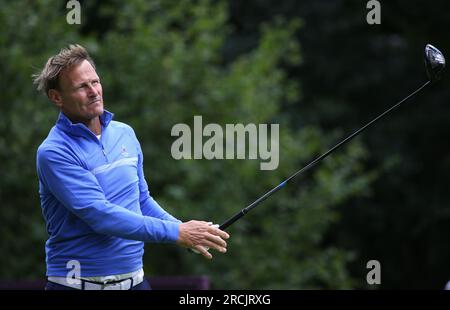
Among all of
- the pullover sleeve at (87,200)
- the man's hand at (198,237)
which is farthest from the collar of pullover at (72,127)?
the man's hand at (198,237)

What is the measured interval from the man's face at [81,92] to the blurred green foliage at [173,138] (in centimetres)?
553

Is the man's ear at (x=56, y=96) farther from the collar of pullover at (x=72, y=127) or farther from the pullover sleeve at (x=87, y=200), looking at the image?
the pullover sleeve at (x=87, y=200)

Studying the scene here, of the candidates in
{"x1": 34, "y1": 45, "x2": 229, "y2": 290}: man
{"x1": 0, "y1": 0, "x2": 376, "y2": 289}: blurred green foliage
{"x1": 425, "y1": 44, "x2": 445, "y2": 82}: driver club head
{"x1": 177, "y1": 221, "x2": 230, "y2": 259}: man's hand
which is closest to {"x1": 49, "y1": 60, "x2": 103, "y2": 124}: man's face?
{"x1": 34, "y1": 45, "x2": 229, "y2": 290}: man

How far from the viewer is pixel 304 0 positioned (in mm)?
16422

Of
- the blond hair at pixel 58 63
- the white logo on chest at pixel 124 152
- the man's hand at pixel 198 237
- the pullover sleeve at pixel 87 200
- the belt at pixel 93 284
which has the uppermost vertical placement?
the blond hair at pixel 58 63

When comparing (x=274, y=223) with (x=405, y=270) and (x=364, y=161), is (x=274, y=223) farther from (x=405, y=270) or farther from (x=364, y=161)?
(x=405, y=270)

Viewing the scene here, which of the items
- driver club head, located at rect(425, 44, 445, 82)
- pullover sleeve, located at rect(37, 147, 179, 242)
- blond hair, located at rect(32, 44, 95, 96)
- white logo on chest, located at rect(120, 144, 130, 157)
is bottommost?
pullover sleeve, located at rect(37, 147, 179, 242)

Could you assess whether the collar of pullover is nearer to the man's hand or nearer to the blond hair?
the blond hair

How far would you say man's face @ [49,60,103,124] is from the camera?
14.5 feet

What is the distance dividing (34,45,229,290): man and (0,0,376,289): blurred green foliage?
18.0 ft

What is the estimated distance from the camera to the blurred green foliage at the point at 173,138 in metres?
10.1

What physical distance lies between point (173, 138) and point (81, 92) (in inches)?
251

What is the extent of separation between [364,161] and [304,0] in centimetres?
281

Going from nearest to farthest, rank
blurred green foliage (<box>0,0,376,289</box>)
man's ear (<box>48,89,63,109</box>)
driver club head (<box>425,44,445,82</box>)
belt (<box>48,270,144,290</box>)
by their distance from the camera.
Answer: belt (<box>48,270,144,290</box>) < man's ear (<box>48,89,63,109</box>) < driver club head (<box>425,44,445,82</box>) < blurred green foliage (<box>0,0,376,289</box>)
